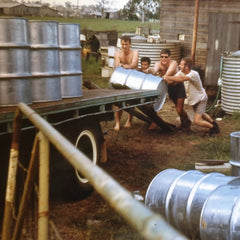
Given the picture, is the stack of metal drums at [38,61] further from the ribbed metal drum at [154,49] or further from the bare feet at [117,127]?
the ribbed metal drum at [154,49]

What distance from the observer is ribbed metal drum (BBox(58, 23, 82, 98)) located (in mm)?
5098

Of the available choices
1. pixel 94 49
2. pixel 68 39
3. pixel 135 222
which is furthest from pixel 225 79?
pixel 94 49

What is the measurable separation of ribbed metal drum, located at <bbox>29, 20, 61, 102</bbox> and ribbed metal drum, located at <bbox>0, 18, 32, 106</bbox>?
19 centimetres

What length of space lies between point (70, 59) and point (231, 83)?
6.54m

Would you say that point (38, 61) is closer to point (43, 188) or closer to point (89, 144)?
point (89, 144)

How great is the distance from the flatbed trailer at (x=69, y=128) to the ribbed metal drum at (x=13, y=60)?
0.50ft

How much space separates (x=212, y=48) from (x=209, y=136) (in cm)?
517

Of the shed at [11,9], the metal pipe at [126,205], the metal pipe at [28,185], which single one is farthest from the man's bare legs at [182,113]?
the shed at [11,9]

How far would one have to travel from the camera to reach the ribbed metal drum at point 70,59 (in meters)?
5.10

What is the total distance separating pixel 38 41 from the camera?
4656mm

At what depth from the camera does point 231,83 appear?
10898 millimetres

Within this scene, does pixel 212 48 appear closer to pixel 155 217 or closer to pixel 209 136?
pixel 209 136

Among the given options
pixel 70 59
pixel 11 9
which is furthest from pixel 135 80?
pixel 11 9

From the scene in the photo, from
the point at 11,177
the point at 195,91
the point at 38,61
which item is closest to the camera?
the point at 11,177
